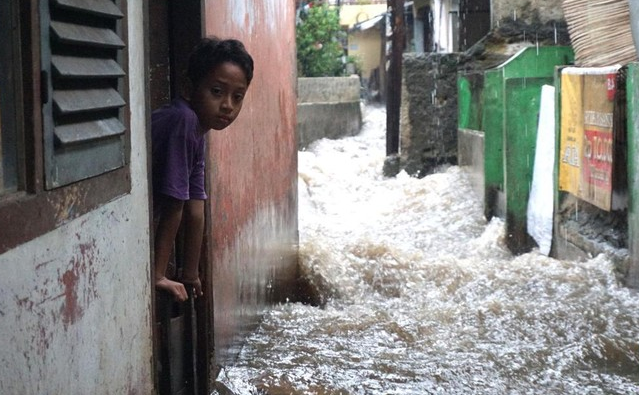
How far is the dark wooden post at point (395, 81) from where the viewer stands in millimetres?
17328

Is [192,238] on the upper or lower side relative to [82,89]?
lower

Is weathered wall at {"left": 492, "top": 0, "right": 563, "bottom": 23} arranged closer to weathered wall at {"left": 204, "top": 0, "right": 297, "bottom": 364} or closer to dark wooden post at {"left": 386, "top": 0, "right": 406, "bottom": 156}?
dark wooden post at {"left": 386, "top": 0, "right": 406, "bottom": 156}

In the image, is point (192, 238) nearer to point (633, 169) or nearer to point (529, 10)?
point (633, 169)

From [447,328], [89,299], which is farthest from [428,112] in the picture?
[89,299]

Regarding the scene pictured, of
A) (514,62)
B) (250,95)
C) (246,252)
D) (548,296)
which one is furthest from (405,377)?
(514,62)

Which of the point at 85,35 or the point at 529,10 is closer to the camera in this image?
the point at 85,35

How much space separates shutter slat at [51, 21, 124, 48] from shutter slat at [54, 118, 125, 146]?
21 centimetres

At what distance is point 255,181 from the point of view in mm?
5598

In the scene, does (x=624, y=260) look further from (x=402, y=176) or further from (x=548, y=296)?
(x=402, y=176)

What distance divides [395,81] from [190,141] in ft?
47.9

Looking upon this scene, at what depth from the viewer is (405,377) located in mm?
4973

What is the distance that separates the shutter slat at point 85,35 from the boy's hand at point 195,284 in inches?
49.2

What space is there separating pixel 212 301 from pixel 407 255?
4.28 m

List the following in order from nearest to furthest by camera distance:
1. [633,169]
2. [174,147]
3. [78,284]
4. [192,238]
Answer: [78,284] < [174,147] < [192,238] < [633,169]
